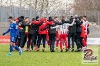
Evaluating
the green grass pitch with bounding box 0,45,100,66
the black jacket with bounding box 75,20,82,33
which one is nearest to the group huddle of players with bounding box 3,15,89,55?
the black jacket with bounding box 75,20,82,33

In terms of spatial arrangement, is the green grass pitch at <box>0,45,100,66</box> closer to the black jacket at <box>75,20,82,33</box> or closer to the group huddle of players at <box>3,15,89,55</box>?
the group huddle of players at <box>3,15,89,55</box>

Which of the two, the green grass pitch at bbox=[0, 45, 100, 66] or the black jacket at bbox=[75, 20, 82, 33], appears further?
the black jacket at bbox=[75, 20, 82, 33]

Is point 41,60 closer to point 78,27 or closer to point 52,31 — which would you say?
point 52,31

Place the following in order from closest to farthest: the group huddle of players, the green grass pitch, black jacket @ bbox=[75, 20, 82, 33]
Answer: the green grass pitch
the group huddle of players
black jacket @ bbox=[75, 20, 82, 33]

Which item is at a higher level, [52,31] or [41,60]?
[52,31]

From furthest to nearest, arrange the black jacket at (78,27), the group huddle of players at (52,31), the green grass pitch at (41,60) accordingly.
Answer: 1. the black jacket at (78,27)
2. the group huddle of players at (52,31)
3. the green grass pitch at (41,60)

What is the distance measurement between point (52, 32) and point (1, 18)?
20334mm

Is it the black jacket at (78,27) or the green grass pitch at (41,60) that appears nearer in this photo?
the green grass pitch at (41,60)

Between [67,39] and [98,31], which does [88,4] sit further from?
[67,39]

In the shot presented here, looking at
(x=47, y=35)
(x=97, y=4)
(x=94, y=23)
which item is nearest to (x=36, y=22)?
(x=47, y=35)

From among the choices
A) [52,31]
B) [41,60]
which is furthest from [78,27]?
[41,60]

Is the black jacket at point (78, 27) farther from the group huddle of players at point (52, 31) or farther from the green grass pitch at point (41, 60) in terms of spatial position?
the green grass pitch at point (41, 60)

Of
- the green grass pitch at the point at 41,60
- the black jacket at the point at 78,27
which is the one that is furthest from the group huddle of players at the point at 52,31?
the green grass pitch at the point at 41,60

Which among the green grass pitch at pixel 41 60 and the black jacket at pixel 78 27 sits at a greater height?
the black jacket at pixel 78 27
